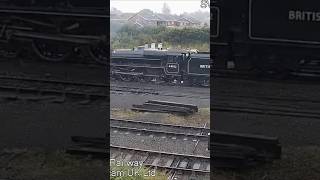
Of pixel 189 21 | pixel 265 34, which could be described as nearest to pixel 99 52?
pixel 189 21

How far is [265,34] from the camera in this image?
10.2 ft

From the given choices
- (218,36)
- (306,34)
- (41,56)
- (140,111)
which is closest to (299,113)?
(306,34)

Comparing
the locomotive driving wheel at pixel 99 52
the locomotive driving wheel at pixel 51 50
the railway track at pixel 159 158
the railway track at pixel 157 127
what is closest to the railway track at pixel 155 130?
the railway track at pixel 157 127

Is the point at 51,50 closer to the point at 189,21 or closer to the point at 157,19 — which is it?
the point at 157,19

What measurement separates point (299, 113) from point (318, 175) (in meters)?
0.46

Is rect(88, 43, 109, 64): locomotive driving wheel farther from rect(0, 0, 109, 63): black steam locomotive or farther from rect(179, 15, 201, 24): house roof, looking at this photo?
rect(179, 15, 201, 24): house roof

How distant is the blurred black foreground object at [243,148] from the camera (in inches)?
126

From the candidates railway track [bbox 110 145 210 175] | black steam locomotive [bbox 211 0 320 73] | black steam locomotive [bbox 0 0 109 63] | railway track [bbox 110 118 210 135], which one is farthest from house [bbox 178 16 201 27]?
railway track [bbox 110 145 210 175]

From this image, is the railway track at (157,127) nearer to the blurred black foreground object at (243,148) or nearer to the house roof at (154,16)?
the blurred black foreground object at (243,148)

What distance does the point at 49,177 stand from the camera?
3438 millimetres

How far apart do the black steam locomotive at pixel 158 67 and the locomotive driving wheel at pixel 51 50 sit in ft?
1.14

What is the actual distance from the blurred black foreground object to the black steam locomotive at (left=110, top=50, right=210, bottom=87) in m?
0.41

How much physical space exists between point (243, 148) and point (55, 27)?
1583 mm

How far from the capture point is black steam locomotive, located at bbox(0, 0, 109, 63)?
317 cm
